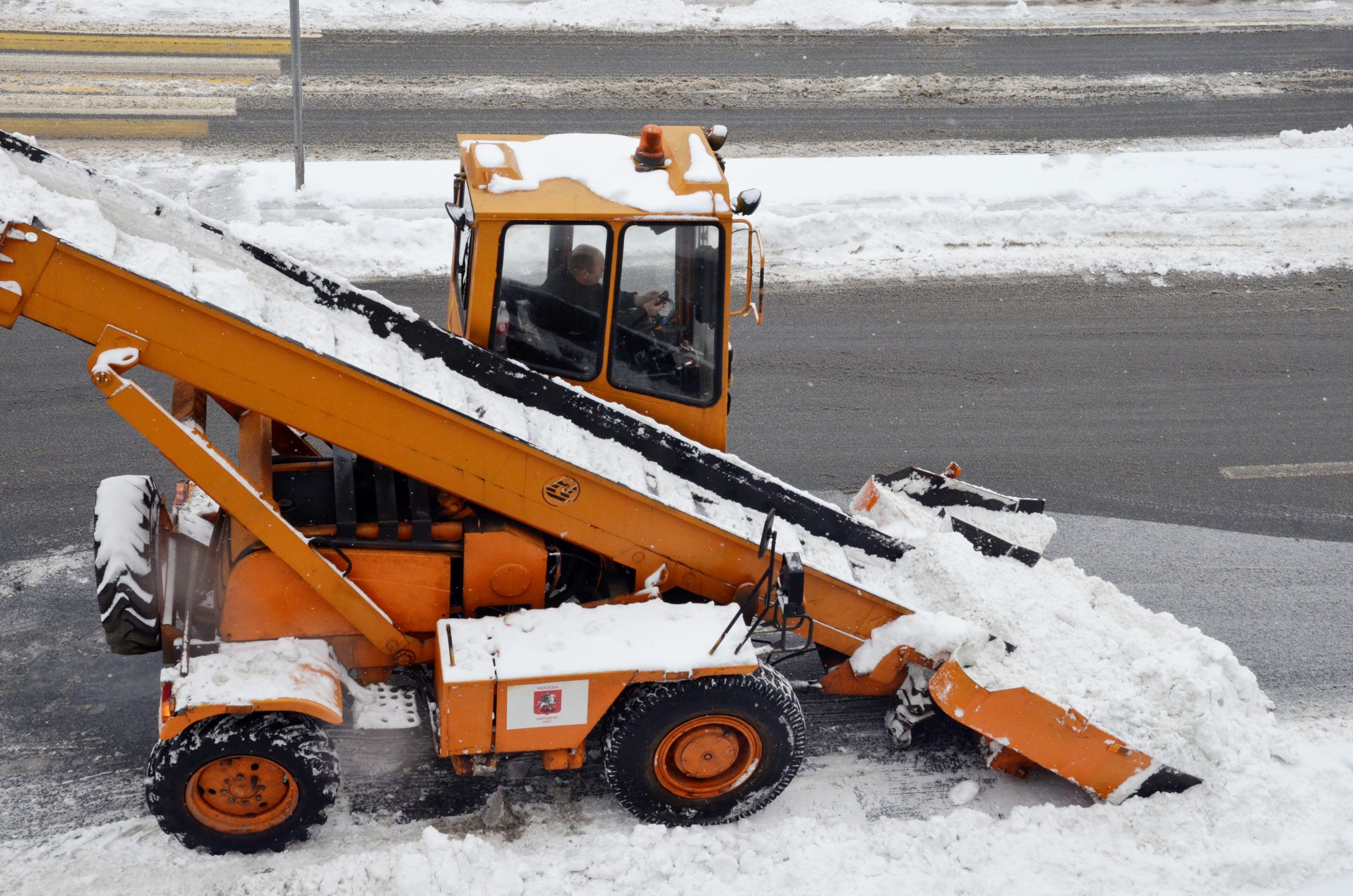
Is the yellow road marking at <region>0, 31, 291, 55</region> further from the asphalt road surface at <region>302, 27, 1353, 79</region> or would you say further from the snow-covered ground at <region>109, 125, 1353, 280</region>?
the snow-covered ground at <region>109, 125, 1353, 280</region>

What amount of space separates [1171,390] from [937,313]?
2068mm

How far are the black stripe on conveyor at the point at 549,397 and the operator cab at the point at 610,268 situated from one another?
13 centimetres

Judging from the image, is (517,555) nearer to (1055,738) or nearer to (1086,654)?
(1055,738)

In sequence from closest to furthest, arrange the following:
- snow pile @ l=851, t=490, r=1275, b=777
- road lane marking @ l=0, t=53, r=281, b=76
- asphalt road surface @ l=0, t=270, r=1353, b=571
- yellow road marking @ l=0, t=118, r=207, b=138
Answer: snow pile @ l=851, t=490, r=1275, b=777, asphalt road surface @ l=0, t=270, r=1353, b=571, yellow road marking @ l=0, t=118, r=207, b=138, road lane marking @ l=0, t=53, r=281, b=76

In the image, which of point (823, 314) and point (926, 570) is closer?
point (926, 570)

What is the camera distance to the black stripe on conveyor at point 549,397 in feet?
16.4

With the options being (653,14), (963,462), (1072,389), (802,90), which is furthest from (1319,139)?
(963,462)

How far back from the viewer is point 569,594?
550 cm

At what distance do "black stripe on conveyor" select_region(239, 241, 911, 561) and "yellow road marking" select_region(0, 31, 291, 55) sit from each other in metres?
11.8

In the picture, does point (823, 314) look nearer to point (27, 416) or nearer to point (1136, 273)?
point (1136, 273)

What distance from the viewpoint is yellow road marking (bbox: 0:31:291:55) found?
14805mm

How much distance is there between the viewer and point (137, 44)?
15.1 m

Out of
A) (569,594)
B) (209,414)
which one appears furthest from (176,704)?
(209,414)

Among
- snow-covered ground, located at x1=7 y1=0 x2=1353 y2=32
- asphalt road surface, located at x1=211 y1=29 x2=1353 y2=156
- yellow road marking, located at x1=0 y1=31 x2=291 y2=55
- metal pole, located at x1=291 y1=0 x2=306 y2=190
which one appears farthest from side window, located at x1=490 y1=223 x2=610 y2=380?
snow-covered ground, located at x1=7 y1=0 x2=1353 y2=32
